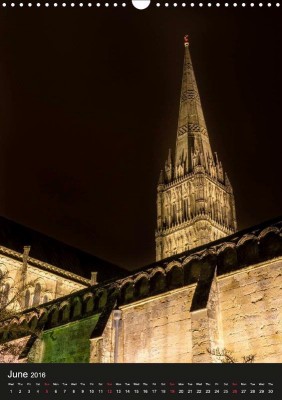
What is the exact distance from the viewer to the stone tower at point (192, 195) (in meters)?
72.4

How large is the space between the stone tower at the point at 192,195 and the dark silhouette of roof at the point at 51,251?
582 inches

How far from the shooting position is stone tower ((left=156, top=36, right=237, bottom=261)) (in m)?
72.4

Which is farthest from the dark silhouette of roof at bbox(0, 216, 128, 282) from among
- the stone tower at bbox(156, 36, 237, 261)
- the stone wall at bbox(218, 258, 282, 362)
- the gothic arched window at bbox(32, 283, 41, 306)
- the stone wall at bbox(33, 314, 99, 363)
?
the stone wall at bbox(218, 258, 282, 362)

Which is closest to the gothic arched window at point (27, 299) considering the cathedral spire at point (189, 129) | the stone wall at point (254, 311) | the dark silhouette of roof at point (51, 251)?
the dark silhouette of roof at point (51, 251)

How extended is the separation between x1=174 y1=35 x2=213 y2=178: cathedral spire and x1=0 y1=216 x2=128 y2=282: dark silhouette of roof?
26.6 metres

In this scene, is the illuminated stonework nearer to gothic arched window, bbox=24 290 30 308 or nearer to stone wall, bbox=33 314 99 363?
stone wall, bbox=33 314 99 363

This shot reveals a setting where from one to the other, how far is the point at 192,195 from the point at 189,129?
16036 millimetres

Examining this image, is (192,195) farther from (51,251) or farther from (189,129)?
(51,251)

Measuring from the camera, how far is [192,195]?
248 ft

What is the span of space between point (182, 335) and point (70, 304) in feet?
26.7
